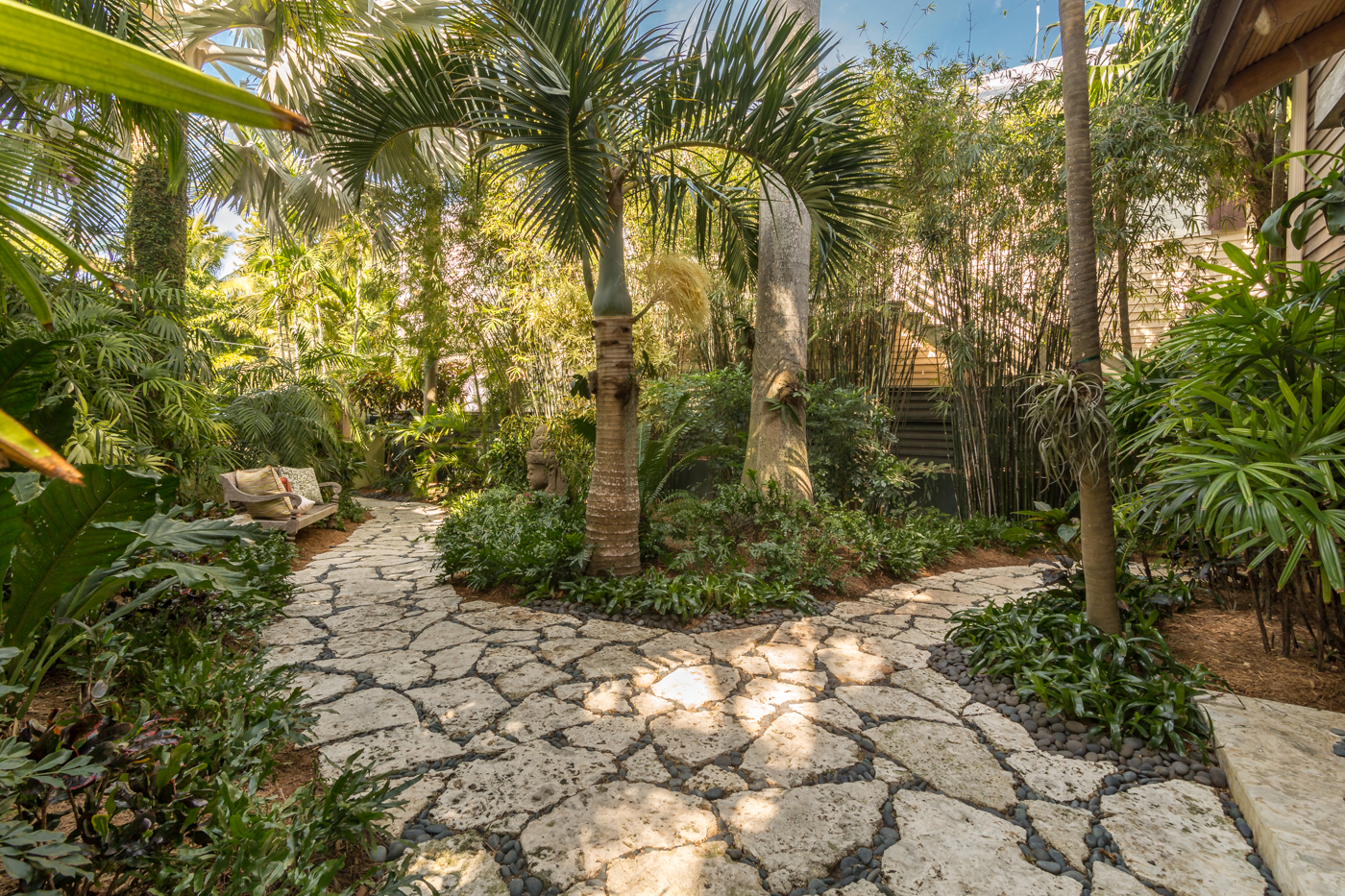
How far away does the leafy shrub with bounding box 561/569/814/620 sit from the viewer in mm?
3588

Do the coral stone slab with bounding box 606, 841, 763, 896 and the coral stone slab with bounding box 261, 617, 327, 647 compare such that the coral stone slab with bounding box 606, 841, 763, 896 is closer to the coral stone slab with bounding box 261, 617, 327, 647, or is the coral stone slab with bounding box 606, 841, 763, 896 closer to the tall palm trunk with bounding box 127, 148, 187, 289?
the coral stone slab with bounding box 261, 617, 327, 647

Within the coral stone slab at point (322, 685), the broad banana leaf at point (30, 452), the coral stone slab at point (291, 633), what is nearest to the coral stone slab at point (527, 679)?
the coral stone slab at point (322, 685)

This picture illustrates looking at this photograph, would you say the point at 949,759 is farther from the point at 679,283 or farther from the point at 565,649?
the point at 679,283

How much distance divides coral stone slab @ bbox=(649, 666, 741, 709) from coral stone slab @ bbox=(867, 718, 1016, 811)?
0.64 meters

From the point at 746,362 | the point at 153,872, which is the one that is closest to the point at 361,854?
the point at 153,872

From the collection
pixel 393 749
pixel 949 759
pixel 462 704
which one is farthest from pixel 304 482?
pixel 949 759

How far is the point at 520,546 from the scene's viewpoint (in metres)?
4.15

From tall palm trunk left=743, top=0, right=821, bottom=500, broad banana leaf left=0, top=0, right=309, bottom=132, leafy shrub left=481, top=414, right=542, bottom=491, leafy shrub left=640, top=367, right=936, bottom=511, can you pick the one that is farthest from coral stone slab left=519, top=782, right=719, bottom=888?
leafy shrub left=481, top=414, right=542, bottom=491

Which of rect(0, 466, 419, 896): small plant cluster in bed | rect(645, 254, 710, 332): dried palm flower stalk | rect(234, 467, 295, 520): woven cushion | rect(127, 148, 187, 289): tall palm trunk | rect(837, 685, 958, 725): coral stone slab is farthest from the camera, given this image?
rect(234, 467, 295, 520): woven cushion

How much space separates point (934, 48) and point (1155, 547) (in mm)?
4268

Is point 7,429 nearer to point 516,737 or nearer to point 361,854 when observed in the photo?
point 361,854

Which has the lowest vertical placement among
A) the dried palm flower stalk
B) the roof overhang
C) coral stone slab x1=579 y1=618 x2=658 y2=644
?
coral stone slab x1=579 y1=618 x2=658 y2=644

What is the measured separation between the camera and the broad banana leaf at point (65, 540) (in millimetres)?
1610

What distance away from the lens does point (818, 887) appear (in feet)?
5.21
